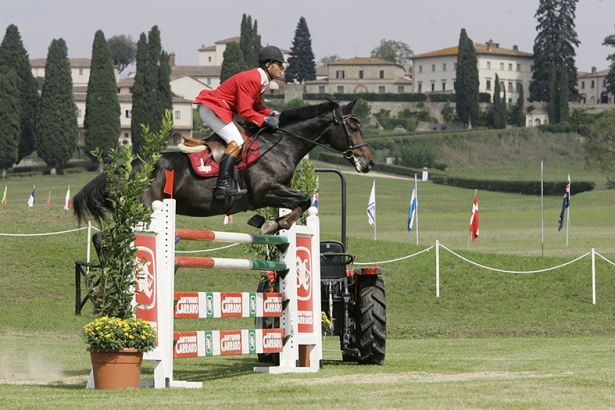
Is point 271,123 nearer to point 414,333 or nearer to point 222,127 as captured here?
point 222,127

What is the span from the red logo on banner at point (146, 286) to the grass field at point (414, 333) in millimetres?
750

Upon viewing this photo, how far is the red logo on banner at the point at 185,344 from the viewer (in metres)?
10.1

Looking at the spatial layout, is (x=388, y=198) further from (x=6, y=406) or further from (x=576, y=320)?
(x=6, y=406)

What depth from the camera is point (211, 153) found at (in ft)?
38.8

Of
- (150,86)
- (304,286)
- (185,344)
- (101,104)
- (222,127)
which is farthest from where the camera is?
(150,86)

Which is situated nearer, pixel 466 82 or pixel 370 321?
pixel 370 321

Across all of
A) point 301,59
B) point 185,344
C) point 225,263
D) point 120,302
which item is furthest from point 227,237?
point 301,59

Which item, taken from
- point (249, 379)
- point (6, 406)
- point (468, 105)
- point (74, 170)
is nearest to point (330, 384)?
point (249, 379)

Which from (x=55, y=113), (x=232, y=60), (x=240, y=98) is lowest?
(x=240, y=98)

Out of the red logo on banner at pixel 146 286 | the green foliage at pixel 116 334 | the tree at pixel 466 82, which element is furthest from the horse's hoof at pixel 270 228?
the tree at pixel 466 82

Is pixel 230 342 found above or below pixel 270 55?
below

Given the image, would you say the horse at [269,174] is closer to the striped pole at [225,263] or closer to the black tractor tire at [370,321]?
the striped pole at [225,263]

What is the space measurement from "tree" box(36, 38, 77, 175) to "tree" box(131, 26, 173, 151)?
6.11 m

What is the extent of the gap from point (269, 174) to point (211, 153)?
709 millimetres
